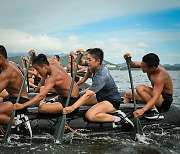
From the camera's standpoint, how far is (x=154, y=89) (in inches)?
283

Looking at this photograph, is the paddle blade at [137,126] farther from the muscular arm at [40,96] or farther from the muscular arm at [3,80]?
the muscular arm at [3,80]

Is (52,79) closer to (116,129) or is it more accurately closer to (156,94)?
(116,129)

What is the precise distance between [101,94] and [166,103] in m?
1.95

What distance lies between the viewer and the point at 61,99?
23.8 ft

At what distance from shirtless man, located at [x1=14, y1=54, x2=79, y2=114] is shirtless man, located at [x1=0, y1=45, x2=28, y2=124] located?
1.62 feet

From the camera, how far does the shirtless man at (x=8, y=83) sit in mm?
6590

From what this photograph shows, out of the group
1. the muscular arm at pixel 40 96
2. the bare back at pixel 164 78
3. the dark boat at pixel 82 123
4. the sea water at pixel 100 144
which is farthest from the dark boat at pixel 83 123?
the bare back at pixel 164 78

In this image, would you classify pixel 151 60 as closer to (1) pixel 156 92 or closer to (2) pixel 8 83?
(1) pixel 156 92

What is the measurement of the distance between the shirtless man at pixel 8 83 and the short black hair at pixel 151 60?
3.32m

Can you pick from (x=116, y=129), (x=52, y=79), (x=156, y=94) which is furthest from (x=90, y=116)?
(x=156, y=94)

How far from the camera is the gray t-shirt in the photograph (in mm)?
6721

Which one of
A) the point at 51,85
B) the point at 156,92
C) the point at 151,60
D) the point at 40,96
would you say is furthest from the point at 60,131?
the point at 151,60

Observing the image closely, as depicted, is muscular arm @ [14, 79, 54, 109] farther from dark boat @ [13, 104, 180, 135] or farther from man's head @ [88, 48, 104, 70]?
man's head @ [88, 48, 104, 70]

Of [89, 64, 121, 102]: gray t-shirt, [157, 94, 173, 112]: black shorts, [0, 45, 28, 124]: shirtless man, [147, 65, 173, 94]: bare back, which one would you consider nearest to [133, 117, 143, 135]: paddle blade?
[89, 64, 121, 102]: gray t-shirt
